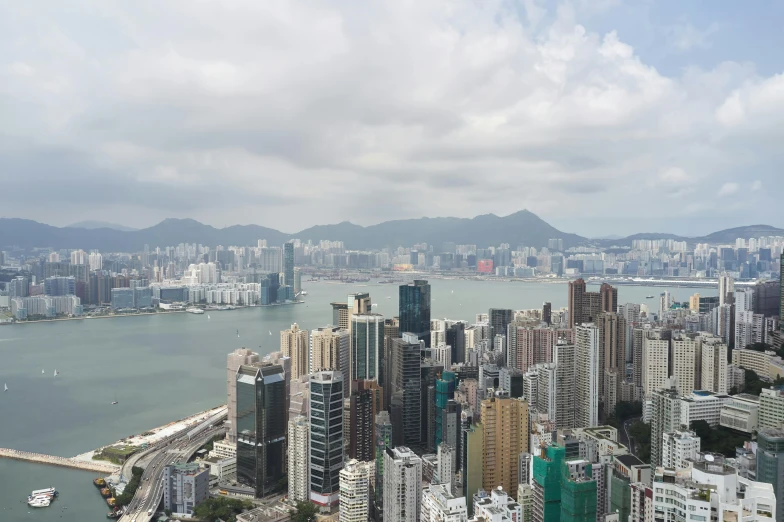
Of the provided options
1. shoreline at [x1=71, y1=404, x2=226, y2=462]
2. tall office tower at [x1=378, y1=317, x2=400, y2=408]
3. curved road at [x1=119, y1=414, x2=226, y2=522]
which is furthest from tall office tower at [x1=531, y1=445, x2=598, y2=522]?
shoreline at [x1=71, y1=404, x2=226, y2=462]

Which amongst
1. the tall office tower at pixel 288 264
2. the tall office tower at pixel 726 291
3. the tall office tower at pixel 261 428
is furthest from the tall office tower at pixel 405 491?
the tall office tower at pixel 288 264

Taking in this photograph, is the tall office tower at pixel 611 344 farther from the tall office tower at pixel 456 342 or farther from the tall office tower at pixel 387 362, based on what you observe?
the tall office tower at pixel 387 362

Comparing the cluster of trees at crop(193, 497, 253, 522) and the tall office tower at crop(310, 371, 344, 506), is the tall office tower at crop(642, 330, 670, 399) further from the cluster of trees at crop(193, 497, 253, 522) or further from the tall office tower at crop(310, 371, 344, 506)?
the cluster of trees at crop(193, 497, 253, 522)

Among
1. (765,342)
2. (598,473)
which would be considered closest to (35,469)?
(598,473)

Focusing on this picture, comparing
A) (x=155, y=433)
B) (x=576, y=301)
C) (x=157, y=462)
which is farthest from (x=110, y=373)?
(x=576, y=301)

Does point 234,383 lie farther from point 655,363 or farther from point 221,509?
point 655,363
